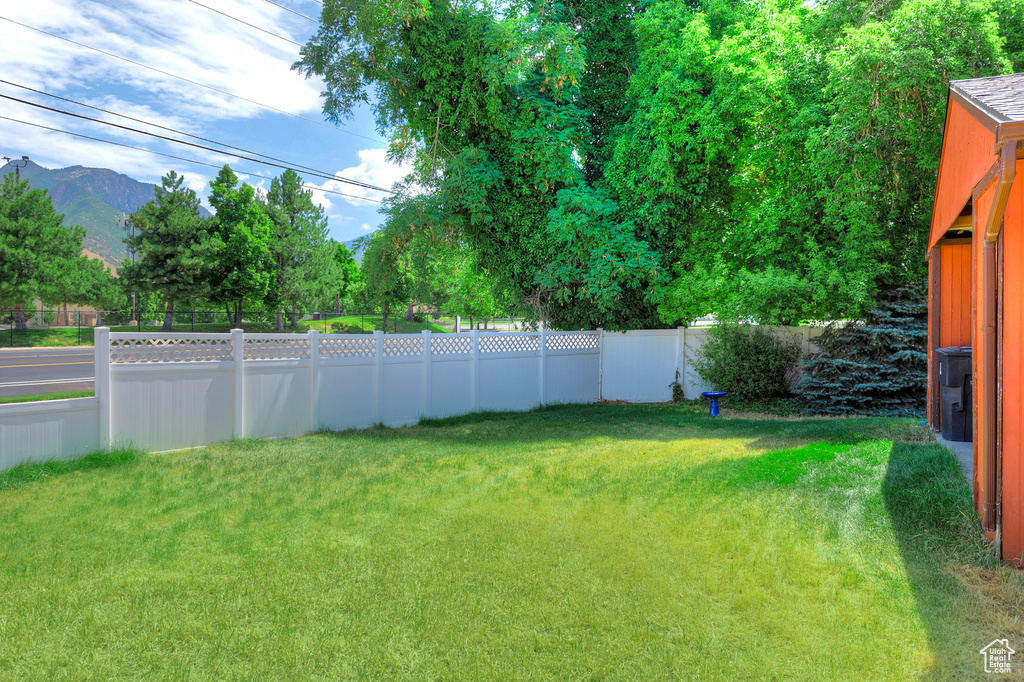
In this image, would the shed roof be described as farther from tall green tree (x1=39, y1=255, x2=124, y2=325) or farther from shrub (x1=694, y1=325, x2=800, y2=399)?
tall green tree (x1=39, y1=255, x2=124, y2=325)

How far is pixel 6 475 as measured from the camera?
5.88m

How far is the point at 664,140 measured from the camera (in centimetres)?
1190

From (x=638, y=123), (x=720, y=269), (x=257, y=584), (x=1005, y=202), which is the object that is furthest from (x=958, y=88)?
(x=638, y=123)

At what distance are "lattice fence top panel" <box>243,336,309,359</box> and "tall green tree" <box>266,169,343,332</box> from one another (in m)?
26.4

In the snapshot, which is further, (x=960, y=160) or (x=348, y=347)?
(x=348, y=347)

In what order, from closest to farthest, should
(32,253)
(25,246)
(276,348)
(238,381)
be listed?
(238,381)
(276,348)
(25,246)
(32,253)

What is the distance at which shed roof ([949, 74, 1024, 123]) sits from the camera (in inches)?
138

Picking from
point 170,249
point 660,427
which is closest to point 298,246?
point 170,249

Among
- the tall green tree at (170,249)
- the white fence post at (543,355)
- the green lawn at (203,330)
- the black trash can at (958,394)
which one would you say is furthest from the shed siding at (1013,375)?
the tall green tree at (170,249)

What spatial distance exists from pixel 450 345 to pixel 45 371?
12255 millimetres

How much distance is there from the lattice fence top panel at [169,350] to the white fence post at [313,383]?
1.15m

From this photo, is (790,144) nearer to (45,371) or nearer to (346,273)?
(45,371)

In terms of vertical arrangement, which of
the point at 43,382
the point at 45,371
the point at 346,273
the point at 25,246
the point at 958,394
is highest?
the point at 346,273

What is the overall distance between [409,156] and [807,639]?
1331cm
